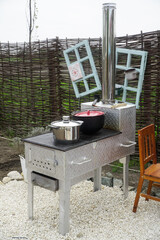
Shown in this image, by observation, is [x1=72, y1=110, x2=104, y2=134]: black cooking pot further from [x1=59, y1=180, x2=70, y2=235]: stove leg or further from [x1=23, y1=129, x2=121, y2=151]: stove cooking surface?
[x1=59, y1=180, x2=70, y2=235]: stove leg

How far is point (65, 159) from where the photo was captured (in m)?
2.41

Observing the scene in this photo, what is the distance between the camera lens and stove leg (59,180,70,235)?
8.14ft

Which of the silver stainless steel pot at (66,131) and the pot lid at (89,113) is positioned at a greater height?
the pot lid at (89,113)

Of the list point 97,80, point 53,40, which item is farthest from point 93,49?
point 53,40

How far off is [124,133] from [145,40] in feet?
5.06

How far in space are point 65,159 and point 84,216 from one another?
2.92 feet

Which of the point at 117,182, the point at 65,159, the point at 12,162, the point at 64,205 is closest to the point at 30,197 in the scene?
the point at 64,205

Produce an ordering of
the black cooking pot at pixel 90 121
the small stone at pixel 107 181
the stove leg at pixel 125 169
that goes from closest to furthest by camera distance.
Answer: the black cooking pot at pixel 90 121 < the stove leg at pixel 125 169 < the small stone at pixel 107 181

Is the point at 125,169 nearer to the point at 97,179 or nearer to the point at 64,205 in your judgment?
the point at 97,179

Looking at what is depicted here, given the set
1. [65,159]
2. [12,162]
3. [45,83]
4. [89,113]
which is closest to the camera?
[65,159]

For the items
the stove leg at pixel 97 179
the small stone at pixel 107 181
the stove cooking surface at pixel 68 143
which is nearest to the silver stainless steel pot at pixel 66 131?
the stove cooking surface at pixel 68 143

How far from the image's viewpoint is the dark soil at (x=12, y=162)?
4031mm

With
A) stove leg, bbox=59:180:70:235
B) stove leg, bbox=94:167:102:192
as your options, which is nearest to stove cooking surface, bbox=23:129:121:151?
stove leg, bbox=59:180:70:235

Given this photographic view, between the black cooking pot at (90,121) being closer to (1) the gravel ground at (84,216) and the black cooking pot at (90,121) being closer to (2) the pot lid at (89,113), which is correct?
(2) the pot lid at (89,113)
